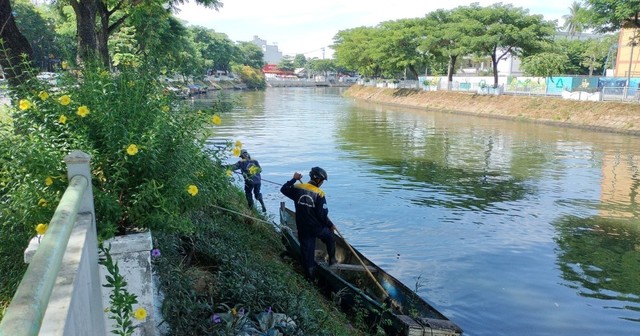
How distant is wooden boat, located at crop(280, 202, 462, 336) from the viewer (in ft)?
20.6

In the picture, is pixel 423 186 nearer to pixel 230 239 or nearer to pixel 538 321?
pixel 538 321

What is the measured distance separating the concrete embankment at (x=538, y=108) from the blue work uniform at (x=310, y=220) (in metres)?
27.5

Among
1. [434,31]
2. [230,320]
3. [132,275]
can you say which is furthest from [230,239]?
[434,31]

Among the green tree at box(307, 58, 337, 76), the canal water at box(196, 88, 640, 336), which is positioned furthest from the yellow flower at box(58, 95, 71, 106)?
the green tree at box(307, 58, 337, 76)

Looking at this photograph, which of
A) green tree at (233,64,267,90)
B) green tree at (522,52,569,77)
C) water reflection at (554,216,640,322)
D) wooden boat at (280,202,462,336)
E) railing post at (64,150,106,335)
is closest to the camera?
railing post at (64,150,106,335)

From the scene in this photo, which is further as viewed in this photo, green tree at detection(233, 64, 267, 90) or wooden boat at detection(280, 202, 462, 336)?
green tree at detection(233, 64, 267, 90)

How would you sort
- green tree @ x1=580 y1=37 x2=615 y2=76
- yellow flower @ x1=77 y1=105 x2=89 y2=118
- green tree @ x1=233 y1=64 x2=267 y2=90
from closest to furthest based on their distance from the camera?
yellow flower @ x1=77 y1=105 x2=89 y2=118
green tree @ x1=580 y1=37 x2=615 y2=76
green tree @ x1=233 y1=64 x2=267 y2=90

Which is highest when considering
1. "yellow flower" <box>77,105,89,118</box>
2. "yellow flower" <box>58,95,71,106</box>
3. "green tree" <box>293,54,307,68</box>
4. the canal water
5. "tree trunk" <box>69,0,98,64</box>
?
"green tree" <box>293,54,307,68</box>

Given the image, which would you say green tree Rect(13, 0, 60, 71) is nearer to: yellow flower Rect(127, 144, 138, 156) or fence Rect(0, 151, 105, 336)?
yellow flower Rect(127, 144, 138, 156)

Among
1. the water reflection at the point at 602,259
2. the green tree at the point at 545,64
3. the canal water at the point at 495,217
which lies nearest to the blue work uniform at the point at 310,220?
the canal water at the point at 495,217

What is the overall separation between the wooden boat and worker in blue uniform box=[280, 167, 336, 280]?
0.77 feet

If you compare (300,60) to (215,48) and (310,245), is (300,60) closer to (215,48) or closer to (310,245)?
(215,48)

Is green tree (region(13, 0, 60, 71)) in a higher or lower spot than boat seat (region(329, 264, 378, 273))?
higher

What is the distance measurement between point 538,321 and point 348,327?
132 inches
